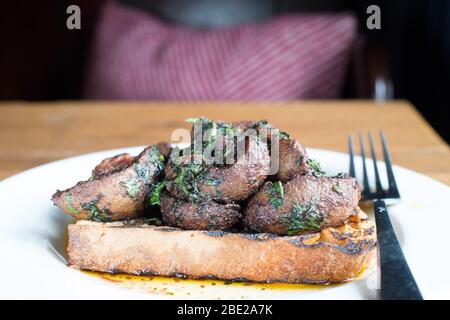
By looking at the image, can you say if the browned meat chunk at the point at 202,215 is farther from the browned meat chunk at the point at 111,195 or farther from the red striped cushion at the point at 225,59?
the red striped cushion at the point at 225,59

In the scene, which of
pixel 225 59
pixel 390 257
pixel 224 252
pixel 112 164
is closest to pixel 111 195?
pixel 112 164

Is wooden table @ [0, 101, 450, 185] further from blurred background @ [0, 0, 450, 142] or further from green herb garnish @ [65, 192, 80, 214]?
green herb garnish @ [65, 192, 80, 214]

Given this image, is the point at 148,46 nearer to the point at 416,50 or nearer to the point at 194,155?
the point at 416,50

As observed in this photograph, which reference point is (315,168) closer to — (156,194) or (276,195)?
(276,195)

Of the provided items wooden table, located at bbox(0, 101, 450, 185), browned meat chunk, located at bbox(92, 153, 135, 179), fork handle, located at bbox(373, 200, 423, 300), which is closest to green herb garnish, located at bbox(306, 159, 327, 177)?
fork handle, located at bbox(373, 200, 423, 300)

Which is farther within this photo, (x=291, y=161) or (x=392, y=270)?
(x=291, y=161)
